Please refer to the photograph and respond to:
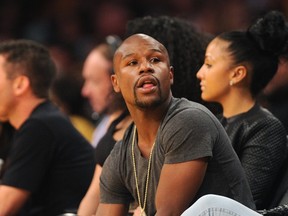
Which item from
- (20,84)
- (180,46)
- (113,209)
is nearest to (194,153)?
(113,209)

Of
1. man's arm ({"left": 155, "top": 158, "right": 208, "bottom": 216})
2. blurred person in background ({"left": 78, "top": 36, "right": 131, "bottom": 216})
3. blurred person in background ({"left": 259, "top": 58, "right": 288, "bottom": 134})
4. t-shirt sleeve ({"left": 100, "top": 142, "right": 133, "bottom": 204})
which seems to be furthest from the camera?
blurred person in background ({"left": 259, "top": 58, "right": 288, "bottom": 134})

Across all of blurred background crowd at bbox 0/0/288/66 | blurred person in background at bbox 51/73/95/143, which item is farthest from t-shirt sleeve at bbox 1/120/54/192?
blurred background crowd at bbox 0/0/288/66

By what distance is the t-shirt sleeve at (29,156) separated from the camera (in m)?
4.27

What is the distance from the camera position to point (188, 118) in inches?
119

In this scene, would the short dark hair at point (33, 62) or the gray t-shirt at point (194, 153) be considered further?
the short dark hair at point (33, 62)

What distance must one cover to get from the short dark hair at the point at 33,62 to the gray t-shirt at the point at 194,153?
1463 mm

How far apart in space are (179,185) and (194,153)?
0.12 metres

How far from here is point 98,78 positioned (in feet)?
18.8

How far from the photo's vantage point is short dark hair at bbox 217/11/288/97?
380 cm

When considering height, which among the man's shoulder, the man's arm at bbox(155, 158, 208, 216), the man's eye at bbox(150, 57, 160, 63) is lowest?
the man's arm at bbox(155, 158, 208, 216)

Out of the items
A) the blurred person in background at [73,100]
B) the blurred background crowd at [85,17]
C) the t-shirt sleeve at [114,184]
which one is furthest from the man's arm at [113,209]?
the blurred background crowd at [85,17]

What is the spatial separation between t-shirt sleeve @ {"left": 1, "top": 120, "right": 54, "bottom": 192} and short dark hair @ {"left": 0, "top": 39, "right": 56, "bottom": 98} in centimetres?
30

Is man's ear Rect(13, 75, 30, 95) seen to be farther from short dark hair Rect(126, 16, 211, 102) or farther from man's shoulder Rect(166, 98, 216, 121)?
man's shoulder Rect(166, 98, 216, 121)

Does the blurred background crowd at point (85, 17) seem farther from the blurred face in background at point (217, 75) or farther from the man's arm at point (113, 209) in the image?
the man's arm at point (113, 209)
